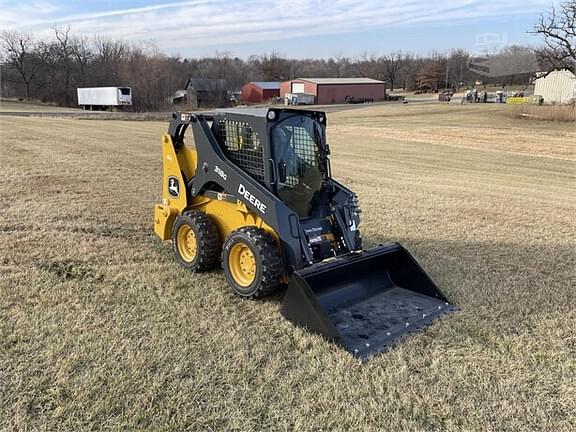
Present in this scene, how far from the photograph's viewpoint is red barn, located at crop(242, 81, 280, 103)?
84.1 meters

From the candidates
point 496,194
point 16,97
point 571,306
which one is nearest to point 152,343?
point 571,306

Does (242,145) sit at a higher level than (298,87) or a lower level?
lower

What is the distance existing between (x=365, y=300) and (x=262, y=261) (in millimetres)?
1141

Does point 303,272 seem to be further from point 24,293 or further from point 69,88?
point 69,88

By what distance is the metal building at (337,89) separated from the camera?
7769 centimetres

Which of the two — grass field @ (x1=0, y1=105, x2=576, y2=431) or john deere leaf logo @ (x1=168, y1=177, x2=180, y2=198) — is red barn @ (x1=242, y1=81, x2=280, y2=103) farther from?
john deere leaf logo @ (x1=168, y1=177, x2=180, y2=198)

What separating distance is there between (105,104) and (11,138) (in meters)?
38.8

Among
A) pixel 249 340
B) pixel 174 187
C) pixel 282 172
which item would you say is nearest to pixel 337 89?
pixel 174 187

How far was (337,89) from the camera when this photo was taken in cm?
7862

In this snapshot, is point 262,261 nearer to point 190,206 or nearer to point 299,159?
point 299,159

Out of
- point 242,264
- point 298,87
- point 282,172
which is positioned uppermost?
point 298,87

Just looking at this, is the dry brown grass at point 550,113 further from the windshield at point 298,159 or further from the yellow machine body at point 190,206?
the yellow machine body at point 190,206

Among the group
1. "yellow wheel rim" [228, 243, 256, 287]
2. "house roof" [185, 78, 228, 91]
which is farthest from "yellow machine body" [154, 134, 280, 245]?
"house roof" [185, 78, 228, 91]

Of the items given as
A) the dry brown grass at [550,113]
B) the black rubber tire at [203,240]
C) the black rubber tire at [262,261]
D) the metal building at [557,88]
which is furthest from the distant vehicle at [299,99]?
the black rubber tire at [262,261]
